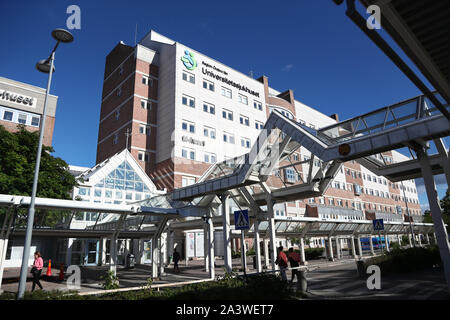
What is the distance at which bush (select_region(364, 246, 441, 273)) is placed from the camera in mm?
16484

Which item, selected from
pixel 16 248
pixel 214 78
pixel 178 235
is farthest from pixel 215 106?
pixel 16 248

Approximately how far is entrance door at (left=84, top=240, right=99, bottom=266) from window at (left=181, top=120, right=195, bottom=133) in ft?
64.7

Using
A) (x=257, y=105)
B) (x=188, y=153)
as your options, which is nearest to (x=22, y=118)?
(x=188, y=153)

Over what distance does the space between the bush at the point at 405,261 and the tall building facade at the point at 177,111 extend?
23.4m

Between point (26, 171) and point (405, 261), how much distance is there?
24.3 meters

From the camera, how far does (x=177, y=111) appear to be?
4556 cm

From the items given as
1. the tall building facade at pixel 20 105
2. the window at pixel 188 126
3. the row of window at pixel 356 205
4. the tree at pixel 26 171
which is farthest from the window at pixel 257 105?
the tree at pixel 26 171

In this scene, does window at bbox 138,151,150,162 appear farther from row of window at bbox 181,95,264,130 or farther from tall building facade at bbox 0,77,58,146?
tall building facade at bbox 0,77,58,146

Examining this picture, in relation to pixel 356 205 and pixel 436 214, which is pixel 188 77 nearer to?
pixel 436 214

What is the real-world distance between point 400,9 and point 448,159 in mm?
10406

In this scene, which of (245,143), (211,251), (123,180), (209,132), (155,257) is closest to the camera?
(211,251)

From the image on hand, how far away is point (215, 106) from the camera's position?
51094 millimetres

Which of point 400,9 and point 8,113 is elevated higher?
point 8,113
